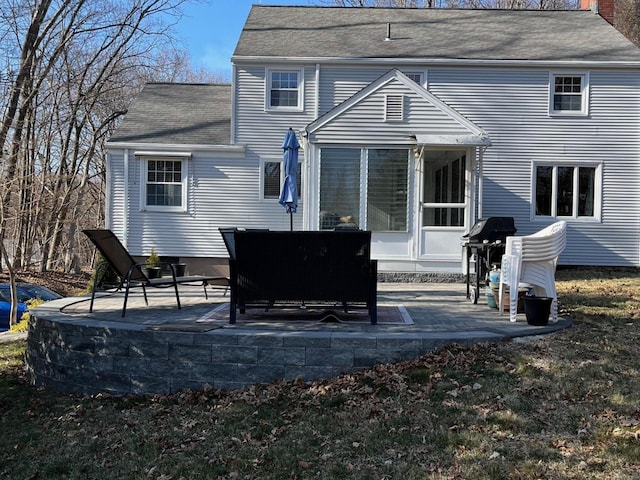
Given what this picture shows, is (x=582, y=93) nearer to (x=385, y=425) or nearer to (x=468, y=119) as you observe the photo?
(x=468, y=119)

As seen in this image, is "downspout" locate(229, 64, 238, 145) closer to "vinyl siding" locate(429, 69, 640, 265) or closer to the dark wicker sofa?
"vinyl siding" locate(429, 69, 640, 265)

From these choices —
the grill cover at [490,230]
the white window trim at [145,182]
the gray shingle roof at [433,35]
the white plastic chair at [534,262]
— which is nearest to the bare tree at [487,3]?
the gray shingle roof at [433,35]

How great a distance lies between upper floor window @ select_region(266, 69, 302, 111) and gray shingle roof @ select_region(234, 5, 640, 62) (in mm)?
457

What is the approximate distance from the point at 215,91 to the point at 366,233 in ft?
40.4

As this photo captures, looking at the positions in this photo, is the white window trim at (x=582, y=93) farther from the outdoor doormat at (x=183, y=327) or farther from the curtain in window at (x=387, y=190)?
the outdoor doormat at (x=183, y=327)

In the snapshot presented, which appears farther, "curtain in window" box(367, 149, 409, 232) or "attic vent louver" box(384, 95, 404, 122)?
"attic vent louver" box(384, 95, 404, 122)

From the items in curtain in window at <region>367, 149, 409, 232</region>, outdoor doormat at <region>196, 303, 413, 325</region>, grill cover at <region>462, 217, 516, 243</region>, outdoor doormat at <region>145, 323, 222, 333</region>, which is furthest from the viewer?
curtain in window at <region>367, 149, 409, 232</region>

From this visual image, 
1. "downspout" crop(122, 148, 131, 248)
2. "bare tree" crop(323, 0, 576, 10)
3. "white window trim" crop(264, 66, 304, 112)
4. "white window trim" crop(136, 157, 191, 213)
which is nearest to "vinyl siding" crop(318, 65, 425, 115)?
"white window trim" crop(264, 66, 304, 112)

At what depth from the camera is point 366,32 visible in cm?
1502

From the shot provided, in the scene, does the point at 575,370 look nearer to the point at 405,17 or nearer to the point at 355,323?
the point at 355,323

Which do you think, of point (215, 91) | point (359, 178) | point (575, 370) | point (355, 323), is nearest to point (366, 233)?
point (355, 323)

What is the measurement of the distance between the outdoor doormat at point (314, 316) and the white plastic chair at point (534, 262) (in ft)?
4.05

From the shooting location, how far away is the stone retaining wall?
499 cm

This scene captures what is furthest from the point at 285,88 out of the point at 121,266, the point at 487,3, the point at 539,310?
the point at 487,3
